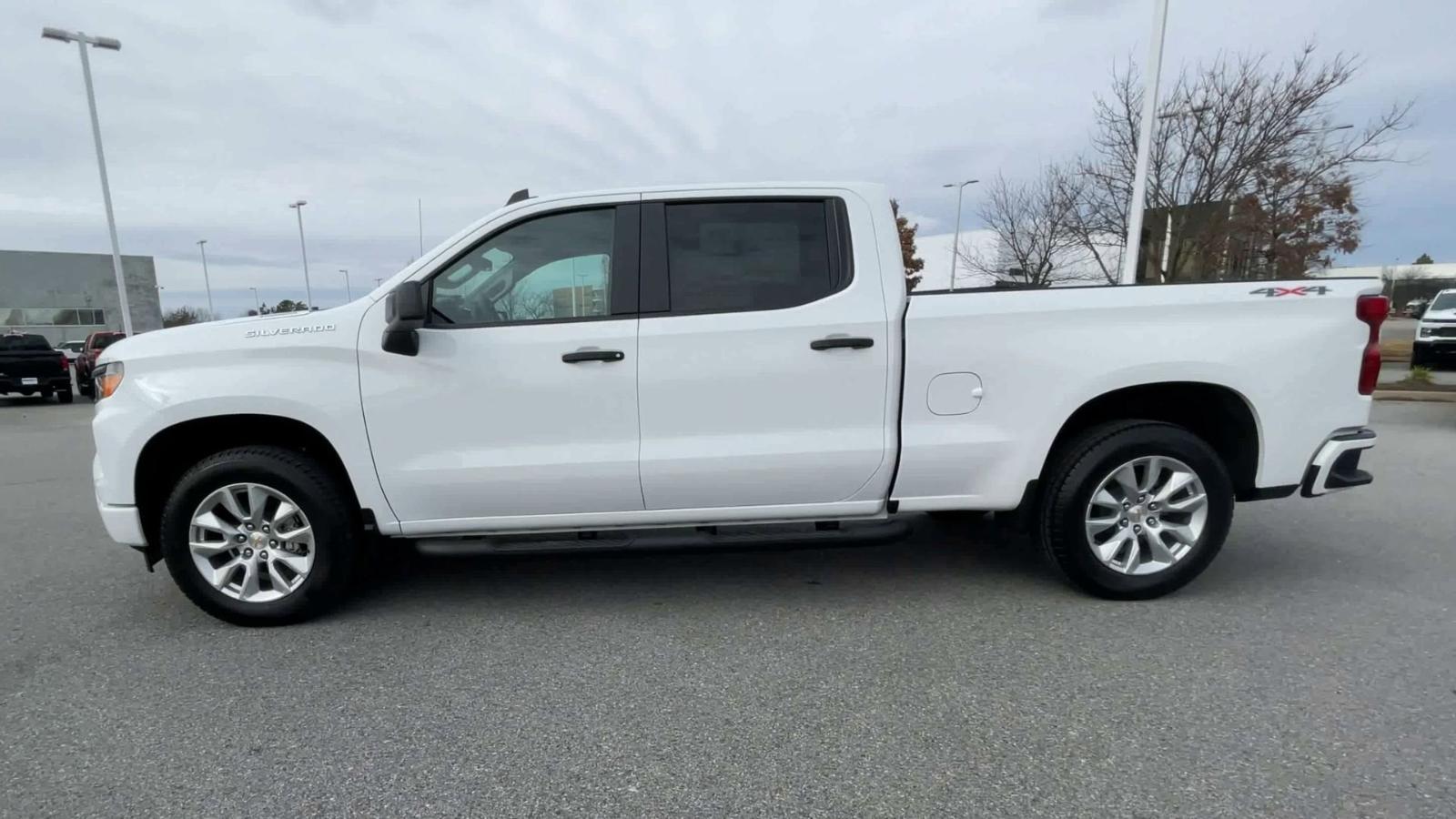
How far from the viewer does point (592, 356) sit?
10.9 ft

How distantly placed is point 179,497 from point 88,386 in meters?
18.7

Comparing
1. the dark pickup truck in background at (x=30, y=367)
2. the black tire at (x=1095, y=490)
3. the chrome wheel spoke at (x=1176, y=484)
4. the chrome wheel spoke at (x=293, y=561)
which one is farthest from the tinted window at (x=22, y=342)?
the chrome wheel spoke at (x=1176, y=484)

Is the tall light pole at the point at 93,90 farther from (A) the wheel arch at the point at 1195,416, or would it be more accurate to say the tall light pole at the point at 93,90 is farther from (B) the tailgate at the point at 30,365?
(A) the wheel arch at the point at 1195,416

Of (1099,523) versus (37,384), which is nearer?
(1099,523)

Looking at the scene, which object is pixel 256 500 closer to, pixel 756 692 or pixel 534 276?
pixel 534 276

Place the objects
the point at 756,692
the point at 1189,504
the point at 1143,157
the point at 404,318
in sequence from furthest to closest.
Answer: the point at 1143,157 < the point at 1189,504 < the point at 404,318 < the point at 756,692

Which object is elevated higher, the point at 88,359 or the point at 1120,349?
the point at 1120,349

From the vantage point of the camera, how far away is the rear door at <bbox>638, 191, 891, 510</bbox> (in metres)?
3.37

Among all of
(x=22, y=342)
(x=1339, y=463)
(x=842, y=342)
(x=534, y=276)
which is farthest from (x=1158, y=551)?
(x=22, y=342)

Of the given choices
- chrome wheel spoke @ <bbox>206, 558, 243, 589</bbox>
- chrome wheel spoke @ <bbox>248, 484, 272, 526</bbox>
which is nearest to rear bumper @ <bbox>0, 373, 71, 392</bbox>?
chrome wheel spoke @ <bbox>206, 558, 243, 589</bbox>

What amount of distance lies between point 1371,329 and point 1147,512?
1256 millimetres

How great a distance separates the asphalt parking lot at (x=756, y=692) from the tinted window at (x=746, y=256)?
1.46 metres

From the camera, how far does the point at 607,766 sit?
2418 millimetres

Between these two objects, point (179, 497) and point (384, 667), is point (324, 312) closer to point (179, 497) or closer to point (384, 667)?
point (179, 497)
